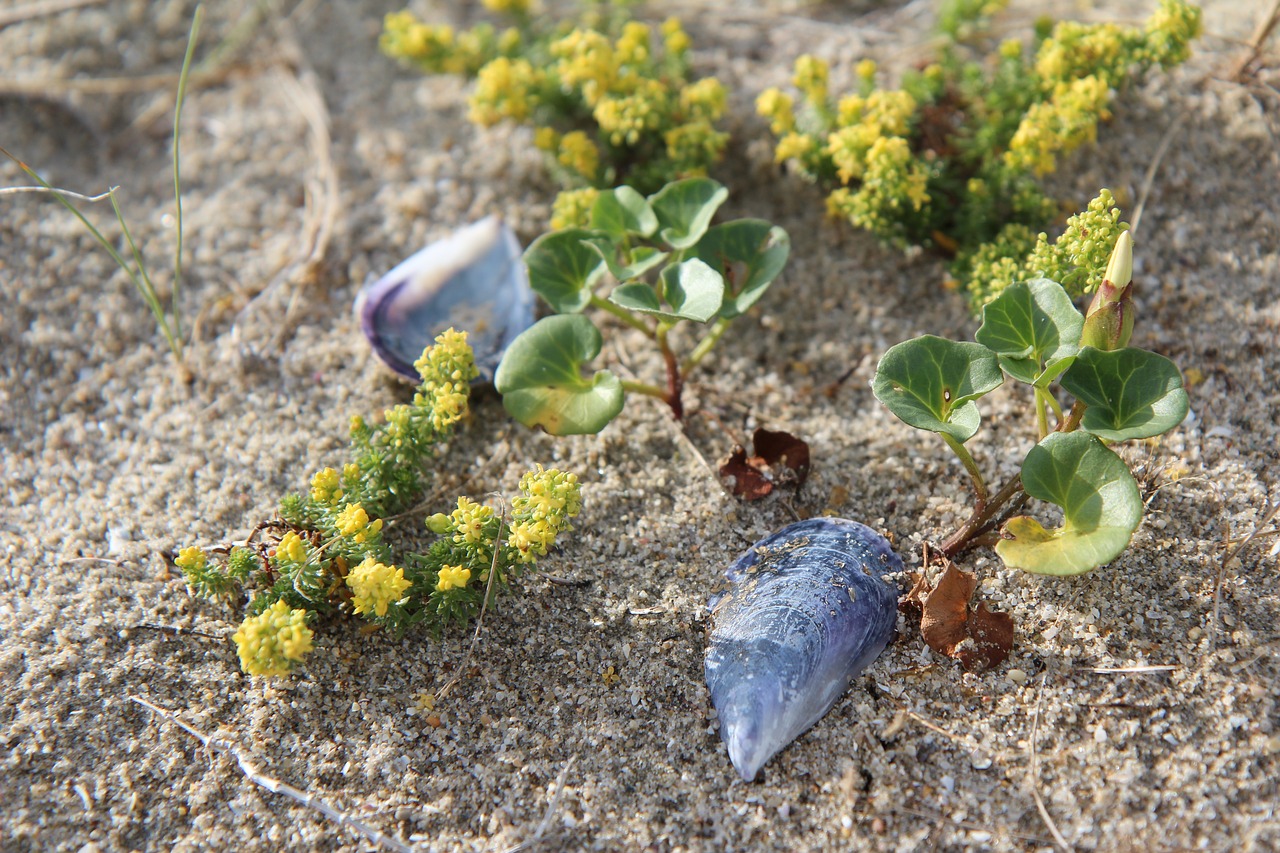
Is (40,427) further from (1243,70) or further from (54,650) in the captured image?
(1243,70)

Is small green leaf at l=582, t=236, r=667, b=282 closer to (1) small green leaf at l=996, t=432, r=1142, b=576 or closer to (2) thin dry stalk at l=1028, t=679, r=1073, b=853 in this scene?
(1) small green leaf at l=996, t=432, r=1142, b=576

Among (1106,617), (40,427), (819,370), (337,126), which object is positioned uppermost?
(337,126)

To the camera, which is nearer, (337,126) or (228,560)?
(228,560)

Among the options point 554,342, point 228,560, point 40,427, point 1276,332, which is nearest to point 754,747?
point 554,342

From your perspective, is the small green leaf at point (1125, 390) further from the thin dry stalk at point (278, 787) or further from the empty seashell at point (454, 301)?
the thin dry stalk at point (278, 787)

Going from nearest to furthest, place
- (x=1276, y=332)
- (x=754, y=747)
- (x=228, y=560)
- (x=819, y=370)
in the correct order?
(x=754, y=747), (x=228, y=560), (x=1276, y=332), (x=819, y=370)

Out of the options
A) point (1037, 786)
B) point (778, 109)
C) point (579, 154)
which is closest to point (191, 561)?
point (579, 154)

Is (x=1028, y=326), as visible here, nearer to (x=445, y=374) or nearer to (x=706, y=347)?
(x=706, y=347)

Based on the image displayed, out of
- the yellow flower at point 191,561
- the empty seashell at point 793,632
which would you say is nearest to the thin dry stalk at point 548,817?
the empty seashell at point 793,632
